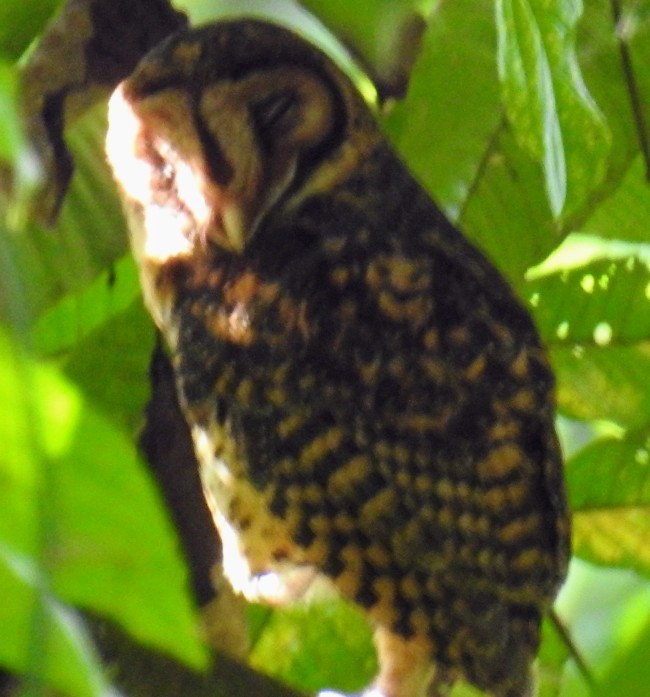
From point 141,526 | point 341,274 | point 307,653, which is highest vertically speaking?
point 141,526

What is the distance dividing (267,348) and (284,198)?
19 centimetres

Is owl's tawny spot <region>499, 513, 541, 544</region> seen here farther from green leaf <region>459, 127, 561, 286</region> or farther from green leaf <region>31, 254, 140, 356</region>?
green leaf <region>31, 254, 140, 356</region>

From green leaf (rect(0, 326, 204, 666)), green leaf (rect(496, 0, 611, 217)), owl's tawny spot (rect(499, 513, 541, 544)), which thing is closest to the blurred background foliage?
green leaf (rect(496, 0, 611, 217))

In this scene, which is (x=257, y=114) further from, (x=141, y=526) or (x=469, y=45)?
(x=141, y=526)

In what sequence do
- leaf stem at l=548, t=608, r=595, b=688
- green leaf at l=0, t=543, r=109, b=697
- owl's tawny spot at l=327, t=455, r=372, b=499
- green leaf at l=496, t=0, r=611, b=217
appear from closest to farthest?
green leaf at l=0, t=543, r=109, b=697 → green leaf at l=496, t=0, r=611, b=217 → owl's tawny spot at l=327, t=455, r=372, b=499 → leaf stem at l=548, t=608, r=595, b=688

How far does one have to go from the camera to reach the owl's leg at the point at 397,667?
1.19m

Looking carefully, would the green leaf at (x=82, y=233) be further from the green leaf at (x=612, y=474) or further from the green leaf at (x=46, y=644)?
the green leaf at (x=46, y=644)

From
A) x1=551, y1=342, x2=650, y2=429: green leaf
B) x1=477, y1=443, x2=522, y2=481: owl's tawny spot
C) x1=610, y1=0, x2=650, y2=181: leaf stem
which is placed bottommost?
x1=551, y1=342, x2=650, y2=429: green leaf

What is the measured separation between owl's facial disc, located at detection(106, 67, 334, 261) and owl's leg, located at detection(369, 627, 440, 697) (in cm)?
41

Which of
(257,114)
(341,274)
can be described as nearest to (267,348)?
(341,274)

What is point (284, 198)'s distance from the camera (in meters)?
1.25

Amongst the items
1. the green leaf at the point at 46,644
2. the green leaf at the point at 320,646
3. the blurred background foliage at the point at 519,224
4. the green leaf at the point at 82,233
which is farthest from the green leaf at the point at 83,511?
the green leaf at the point at 320,646

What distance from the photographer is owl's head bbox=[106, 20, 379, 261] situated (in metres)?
1.16

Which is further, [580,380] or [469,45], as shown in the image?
[580,380]
